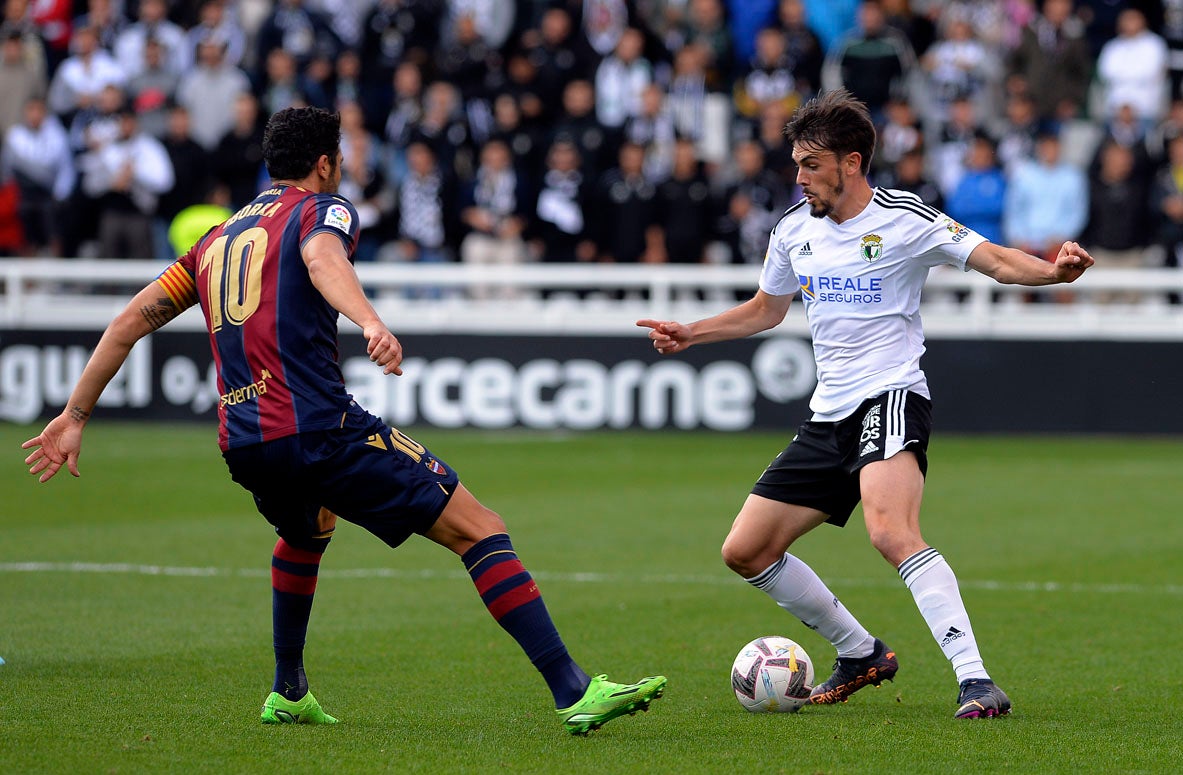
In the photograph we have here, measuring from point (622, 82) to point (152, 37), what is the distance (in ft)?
19.0

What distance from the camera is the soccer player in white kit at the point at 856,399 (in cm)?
596

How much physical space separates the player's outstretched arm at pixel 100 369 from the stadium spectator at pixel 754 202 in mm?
11997

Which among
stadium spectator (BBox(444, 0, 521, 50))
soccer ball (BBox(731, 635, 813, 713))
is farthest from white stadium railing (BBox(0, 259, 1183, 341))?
soccer ball (BBox(731, 635, 813, 713))

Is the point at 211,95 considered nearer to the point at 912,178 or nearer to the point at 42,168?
the point at 42,168

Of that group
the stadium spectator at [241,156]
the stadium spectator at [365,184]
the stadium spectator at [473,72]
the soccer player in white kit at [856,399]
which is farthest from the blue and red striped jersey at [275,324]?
the stadium spectator at [473,72]

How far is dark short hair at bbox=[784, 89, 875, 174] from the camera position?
20.0ft

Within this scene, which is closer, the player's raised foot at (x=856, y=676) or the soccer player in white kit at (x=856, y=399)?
the soccer player in white kit at (x=856, y=399)

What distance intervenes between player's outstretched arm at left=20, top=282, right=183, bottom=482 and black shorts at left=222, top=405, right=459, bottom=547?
1.79 ft

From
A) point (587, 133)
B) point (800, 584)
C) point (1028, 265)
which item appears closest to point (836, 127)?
point (1028, 265)

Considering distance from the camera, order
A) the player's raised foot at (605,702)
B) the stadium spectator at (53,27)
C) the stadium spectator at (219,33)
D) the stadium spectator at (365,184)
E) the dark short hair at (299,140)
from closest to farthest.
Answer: the player's raised foot at (605,702) → the dark short hair at (299,140) → the stadium spectator at (365,184) → the stadium spectator at (219,33) → the stadium spectator at (53,27)

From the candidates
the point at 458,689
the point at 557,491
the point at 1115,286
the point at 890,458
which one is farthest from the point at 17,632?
the point at 1115,286

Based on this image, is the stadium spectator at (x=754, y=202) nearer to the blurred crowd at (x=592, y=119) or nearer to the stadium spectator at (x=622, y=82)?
the blurred crowd at (x=592, y=119)

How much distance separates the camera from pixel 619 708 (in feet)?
17.7

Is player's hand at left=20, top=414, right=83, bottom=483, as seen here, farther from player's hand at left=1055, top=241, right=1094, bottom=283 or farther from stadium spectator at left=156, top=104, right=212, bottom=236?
stadium spectator at left=156, top=104, right=212, bottom=236
